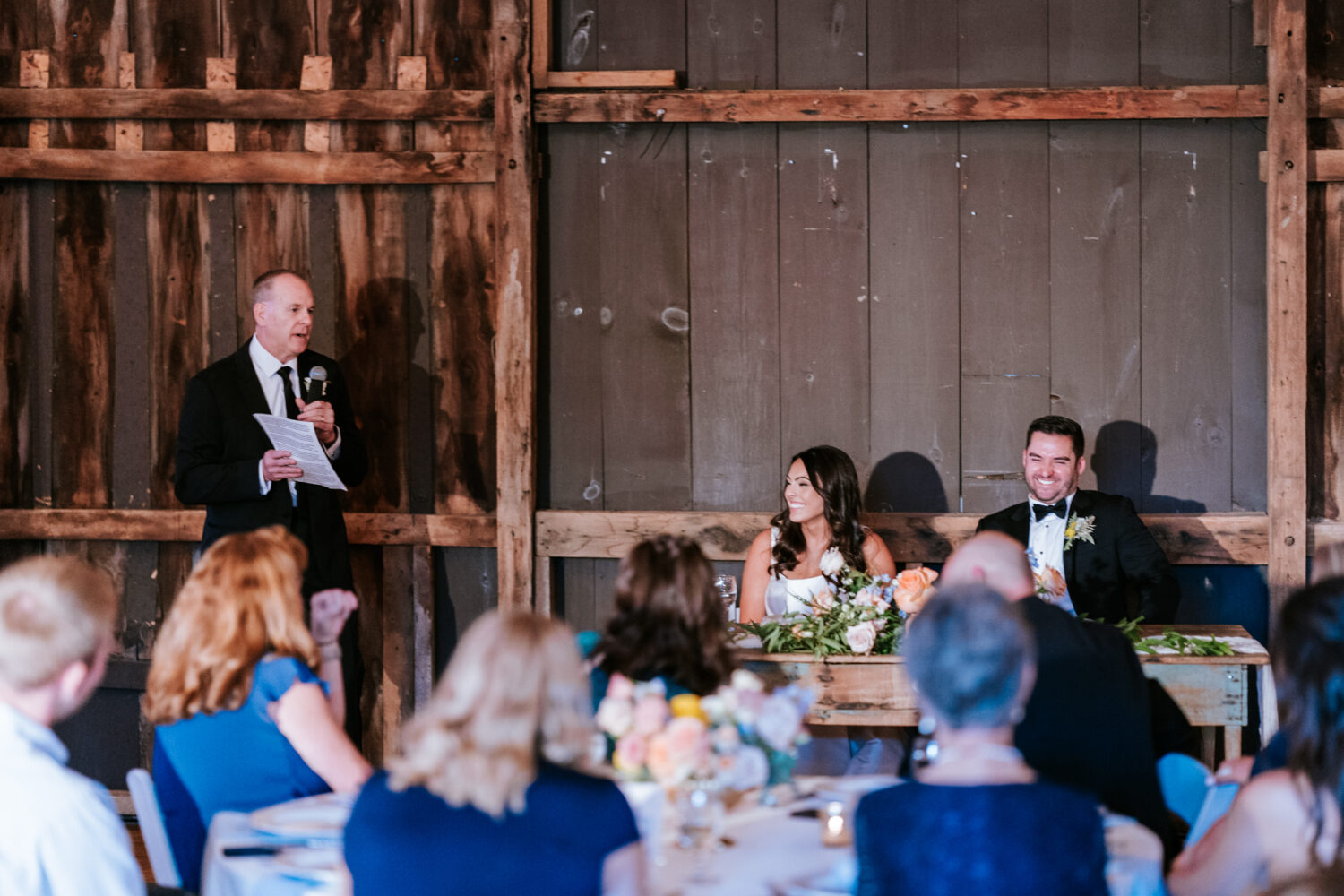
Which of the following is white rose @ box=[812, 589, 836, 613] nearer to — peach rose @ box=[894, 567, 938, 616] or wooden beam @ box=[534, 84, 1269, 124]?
peach rose @ box=[894, 567, 938, 616]

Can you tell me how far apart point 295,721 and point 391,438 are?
7.65ft

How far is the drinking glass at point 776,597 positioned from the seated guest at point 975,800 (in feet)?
7.41

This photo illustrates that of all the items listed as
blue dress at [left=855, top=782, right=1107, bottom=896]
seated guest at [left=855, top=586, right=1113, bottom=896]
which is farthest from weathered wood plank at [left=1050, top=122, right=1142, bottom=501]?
blue dress at [left=855, top=782, right=1107, bottom=896]

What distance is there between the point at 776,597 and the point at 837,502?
37 cm

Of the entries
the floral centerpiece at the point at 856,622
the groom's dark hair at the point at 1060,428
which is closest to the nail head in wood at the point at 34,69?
the floral centerpiece at the point at 856,622

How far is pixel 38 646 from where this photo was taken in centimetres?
181

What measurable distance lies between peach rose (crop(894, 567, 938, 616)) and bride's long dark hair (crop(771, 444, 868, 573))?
54 cm

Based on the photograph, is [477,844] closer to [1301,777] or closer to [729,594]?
[1301,777]

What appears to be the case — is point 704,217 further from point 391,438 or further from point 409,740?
point 409,740

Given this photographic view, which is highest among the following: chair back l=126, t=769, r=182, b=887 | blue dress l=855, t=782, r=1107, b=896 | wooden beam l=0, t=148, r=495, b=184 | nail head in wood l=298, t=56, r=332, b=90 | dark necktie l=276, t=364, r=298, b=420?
nail head in wood l=298, t=56, r=332, b=90

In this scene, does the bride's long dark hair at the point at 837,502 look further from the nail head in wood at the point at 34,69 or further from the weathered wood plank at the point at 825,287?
the nail head in wood at the point at 34,69

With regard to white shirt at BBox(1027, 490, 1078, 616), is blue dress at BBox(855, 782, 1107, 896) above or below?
below

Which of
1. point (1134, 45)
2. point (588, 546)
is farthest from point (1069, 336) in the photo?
point (588, 546)

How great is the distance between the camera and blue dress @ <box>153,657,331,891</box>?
2.34 meters
